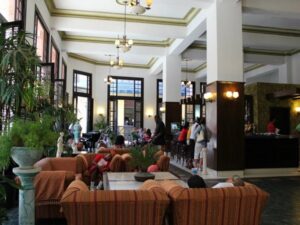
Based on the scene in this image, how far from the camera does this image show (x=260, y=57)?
14555mm

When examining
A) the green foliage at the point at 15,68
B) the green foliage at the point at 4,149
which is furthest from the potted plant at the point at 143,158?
the green foliage at the point at 4,149

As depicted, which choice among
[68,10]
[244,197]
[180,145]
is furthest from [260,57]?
[244,197]

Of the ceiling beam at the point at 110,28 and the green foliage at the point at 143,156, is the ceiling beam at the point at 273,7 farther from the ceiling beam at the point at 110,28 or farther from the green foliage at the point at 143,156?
the green foliage at the point at 143,156

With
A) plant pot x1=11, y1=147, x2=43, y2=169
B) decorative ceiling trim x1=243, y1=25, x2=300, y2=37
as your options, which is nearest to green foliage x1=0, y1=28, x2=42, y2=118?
plant pot x1=11, y1=147, x2=43, y2=169

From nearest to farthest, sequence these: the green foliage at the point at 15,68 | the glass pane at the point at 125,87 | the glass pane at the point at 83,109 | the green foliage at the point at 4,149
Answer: the green foliage at the point at 4,149
the green foliage at the point at 15,68
the glass pane at the point at 83,109
the glass pane at the point at 125,87

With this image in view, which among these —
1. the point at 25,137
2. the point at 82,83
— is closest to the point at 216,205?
the point at 25,137

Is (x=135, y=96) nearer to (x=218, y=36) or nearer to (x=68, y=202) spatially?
(x=218, y=36)

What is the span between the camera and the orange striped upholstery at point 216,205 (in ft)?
9.34

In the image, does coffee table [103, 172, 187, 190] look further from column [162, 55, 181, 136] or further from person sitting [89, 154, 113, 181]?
column [162, 55, 181, 136]

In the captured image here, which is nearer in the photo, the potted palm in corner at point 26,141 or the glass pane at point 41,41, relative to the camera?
the potted palm in corner at point 26,141

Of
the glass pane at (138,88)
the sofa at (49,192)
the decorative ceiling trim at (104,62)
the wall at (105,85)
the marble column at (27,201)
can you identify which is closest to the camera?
the marble column at (27,201)

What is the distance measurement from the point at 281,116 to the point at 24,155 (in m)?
12.9

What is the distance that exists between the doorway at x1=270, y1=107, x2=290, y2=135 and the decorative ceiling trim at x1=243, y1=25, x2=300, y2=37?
3.46m

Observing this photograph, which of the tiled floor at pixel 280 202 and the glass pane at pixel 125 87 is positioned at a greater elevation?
the glass pane at pixel 125 87
